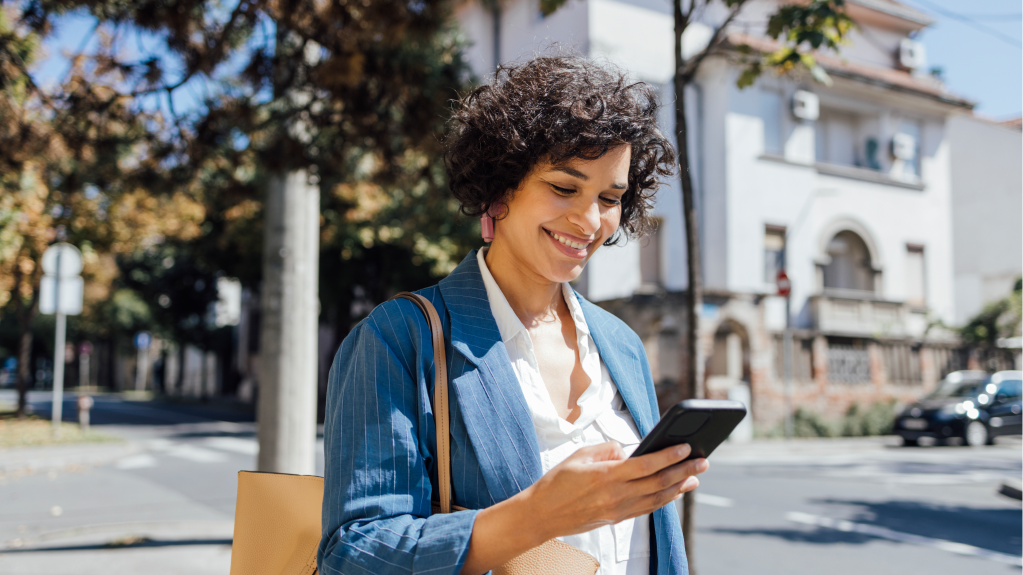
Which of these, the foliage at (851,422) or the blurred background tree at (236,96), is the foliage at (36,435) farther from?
the foliage at (851,422)

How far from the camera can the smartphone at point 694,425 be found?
1.15 metres

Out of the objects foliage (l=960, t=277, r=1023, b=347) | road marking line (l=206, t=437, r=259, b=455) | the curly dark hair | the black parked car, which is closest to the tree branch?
the curly dark hair

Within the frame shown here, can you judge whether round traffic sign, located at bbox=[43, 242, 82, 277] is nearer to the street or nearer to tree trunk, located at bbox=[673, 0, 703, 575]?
the street

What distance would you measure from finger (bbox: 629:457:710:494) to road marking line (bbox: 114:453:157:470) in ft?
41.9

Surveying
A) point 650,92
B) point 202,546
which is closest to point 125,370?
point 202,546

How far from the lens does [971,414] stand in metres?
17.0

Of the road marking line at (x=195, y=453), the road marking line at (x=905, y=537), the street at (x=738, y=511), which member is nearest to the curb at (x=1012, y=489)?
the street at (x=738, y=511)

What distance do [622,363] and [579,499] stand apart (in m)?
0.64

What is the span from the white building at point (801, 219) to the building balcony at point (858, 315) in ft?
0.16

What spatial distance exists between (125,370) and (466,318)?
61.3 meters

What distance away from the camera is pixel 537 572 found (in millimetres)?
1347

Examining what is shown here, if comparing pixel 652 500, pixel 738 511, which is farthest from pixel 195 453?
pixel 652 500

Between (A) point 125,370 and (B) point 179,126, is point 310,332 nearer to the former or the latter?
(B) point 179,126

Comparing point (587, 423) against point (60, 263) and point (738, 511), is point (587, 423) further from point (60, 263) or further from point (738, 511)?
point (60, 263)
